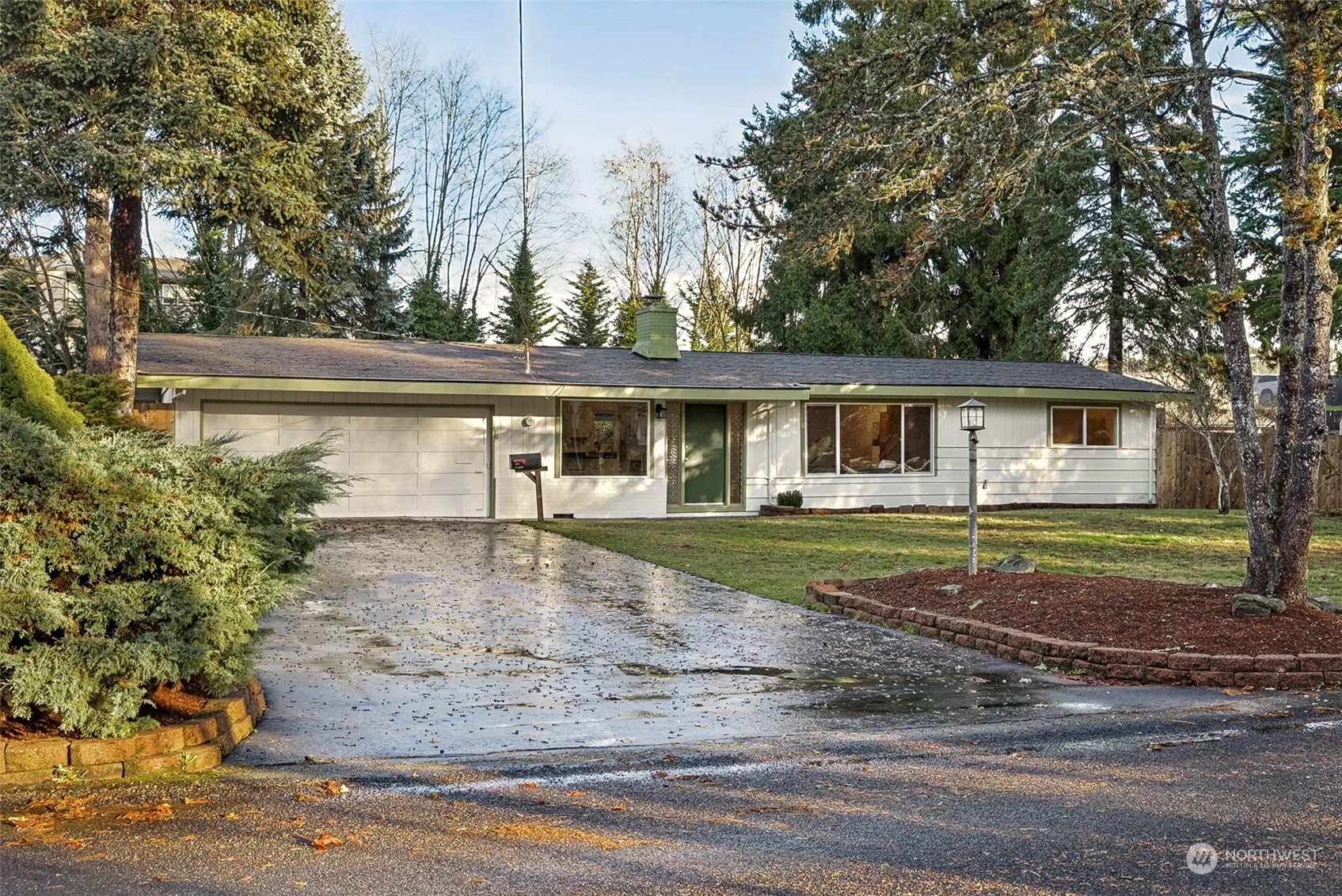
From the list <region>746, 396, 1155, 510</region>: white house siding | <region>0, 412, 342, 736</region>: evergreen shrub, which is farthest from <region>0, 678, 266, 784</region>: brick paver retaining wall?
<region>746, 396, 1155, 510</region>: white house siding

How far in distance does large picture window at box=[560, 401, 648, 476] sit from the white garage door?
56.2 inches

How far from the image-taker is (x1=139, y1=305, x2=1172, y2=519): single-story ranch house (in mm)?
18969

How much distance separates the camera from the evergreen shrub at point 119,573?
5.04 m

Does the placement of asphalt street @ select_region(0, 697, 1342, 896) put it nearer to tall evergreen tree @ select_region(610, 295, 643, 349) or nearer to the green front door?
the green front door

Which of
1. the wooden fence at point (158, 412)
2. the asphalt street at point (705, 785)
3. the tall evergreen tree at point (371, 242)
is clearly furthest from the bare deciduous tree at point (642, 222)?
the asphalt street at point (705, 785)

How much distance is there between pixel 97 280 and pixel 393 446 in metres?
7.03

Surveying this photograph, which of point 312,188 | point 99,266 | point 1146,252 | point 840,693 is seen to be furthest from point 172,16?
point 1146,252

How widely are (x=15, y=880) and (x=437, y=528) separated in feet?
45.6

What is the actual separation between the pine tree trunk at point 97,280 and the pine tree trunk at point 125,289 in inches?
50.1

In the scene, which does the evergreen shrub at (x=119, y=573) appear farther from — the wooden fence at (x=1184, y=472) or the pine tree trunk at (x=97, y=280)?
the wooden fence at (x=1184, y=472)

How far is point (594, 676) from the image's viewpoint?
292 inches

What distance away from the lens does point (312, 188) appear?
1938 cm

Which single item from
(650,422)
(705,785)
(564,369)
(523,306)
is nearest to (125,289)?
(564,369)

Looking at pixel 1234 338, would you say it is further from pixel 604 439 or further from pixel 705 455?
pixel 705 455
